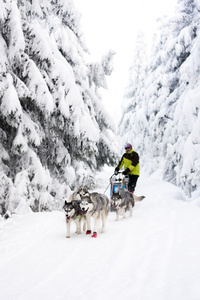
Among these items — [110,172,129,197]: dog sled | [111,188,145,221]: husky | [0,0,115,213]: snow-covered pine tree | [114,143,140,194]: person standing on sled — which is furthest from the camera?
[114,143,140,194]: person standing on sled

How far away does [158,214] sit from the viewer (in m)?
7.27

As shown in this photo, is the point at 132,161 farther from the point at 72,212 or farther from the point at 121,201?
the point at 72,212

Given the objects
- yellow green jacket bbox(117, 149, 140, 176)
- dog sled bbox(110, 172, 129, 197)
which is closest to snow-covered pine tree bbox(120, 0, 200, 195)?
yellow green jacket bbox(117, 149, 140, 176)

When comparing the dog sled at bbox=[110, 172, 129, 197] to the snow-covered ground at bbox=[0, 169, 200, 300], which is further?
the dog sled at bbox=[110, 172, 129, 197]

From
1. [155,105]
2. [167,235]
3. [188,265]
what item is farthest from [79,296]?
[155,105]

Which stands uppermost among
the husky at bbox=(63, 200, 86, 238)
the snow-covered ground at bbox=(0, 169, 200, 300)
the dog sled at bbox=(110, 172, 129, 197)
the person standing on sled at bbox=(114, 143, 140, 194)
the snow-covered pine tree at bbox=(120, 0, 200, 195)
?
the snow-covered pine tree at bbox=(120, 0, 200, 195)

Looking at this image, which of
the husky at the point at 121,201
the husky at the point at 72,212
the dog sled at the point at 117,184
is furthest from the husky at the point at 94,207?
the dog sled at the point at 117,184

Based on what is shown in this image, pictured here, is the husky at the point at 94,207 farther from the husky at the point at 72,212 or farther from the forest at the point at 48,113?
the forest at the point at 48,113

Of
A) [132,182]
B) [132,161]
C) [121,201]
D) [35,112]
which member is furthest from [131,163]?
[35,112]

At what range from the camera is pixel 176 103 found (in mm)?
16469

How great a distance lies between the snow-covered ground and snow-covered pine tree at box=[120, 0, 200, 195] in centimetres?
305

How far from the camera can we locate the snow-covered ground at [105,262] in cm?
291

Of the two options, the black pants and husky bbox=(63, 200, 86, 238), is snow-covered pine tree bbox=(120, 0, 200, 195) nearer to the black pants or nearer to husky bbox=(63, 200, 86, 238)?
the black pants

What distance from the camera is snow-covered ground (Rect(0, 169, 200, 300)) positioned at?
115 inches
